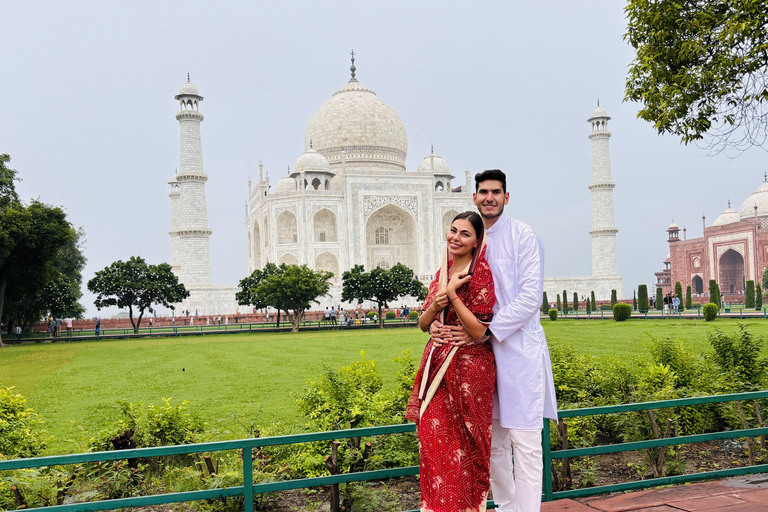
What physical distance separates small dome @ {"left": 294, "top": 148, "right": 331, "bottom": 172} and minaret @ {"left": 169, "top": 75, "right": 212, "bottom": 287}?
18.2 ft

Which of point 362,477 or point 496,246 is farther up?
point 496,246

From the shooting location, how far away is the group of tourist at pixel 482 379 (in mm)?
2244

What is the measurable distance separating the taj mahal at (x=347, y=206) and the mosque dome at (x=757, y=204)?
13.1 metres

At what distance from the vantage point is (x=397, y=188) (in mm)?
34594

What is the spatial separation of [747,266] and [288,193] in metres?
26.0

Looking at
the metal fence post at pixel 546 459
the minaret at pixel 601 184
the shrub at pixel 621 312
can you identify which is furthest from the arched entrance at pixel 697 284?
the metal fence post at pixel 546 459

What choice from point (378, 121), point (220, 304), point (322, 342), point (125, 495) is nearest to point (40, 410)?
point (125, 495)

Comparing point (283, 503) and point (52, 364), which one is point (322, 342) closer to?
point (52, 364)

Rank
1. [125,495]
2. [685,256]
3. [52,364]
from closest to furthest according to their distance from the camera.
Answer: [125,495], [52,364], [685,256]

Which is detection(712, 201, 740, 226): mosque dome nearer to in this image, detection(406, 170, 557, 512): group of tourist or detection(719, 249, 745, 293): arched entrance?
detection(719, 249, 745, 293): arched entrance

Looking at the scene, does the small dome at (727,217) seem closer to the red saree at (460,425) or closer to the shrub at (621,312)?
the shrub at (621,312)

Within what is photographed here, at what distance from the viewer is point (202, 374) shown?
9453 mm

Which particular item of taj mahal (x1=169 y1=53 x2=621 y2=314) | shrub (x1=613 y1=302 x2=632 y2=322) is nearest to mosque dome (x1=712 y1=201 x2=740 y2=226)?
taj mahal (x1=169 y1=53 x2=621 y2=314)

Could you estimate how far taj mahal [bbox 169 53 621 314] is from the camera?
100ft
